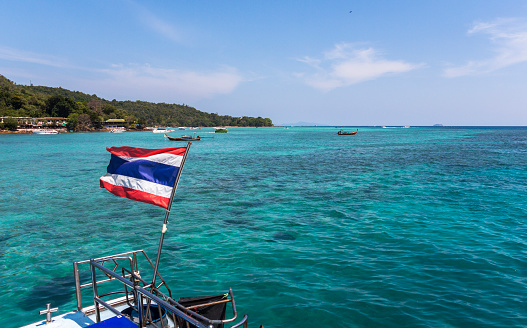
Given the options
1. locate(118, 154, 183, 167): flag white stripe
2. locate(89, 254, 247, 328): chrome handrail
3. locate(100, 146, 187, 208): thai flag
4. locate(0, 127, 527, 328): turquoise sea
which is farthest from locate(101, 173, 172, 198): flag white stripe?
locate(0, 127, 527, 328): turquoise sea

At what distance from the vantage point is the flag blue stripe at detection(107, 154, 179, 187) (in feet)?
23.3

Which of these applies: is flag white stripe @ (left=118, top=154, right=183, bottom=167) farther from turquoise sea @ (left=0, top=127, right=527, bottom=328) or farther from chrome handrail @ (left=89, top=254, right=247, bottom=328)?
turquoise sea @ (left=0, top=127, right=527, bottom=328)

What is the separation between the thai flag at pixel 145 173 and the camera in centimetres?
709

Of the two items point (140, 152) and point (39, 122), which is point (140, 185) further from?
point (39, 122)

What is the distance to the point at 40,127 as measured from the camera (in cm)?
17575

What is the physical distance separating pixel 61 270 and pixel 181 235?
5.32m

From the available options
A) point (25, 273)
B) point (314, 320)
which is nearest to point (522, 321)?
point (314, 320)

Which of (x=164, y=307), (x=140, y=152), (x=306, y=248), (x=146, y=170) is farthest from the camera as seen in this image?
(x=306, y=248)

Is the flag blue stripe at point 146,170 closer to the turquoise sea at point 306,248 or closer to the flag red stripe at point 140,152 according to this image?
the flag red stripe at point 140,152

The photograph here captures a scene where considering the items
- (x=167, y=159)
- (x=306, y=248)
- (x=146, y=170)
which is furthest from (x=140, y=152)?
(x=306, y=248)

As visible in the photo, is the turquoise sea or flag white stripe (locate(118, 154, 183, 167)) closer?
flag white stripe (locate(118, 154, 183, 167))

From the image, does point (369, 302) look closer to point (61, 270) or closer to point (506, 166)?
point (61, 270)

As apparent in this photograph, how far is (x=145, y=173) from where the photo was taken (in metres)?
7.37

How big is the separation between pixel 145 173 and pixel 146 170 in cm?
7
